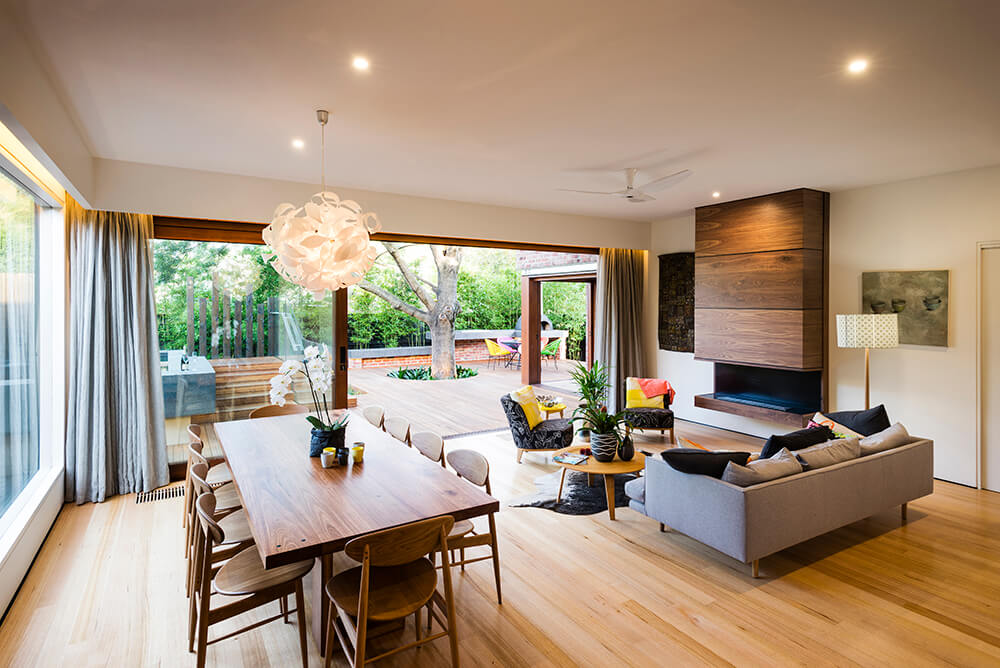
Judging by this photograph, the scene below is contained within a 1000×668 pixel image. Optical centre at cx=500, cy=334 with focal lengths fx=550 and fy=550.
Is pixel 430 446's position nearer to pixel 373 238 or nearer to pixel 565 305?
pixel 373 238

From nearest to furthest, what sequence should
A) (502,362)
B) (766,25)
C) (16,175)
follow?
(766,25)
(16,175)
(502,362)

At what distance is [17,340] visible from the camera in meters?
3.26

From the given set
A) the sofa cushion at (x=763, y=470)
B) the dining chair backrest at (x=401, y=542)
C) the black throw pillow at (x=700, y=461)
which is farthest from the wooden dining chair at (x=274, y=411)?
the sofa cushion at (x=763, y=470)

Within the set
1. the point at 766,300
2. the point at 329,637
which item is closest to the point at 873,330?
the point at 766,300

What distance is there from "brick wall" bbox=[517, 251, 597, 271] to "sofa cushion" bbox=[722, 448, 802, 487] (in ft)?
18.6

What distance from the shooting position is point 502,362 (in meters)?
13.7

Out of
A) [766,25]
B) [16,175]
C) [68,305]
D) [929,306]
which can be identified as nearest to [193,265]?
[68,305]

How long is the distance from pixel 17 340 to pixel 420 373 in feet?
27.9

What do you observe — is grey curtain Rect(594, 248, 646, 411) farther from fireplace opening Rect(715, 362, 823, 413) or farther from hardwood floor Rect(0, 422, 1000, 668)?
hardwood floor Rect(0, 422, 1000, 668)

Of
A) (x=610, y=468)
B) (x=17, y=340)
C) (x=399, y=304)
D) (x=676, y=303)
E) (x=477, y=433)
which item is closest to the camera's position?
(x=17, y=340)

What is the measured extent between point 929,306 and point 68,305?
6.94 meters

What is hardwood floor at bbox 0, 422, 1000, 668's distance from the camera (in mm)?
2404

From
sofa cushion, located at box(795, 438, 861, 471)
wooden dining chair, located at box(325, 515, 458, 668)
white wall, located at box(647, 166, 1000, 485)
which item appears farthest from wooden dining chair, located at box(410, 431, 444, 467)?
white wall, located at box(647, 166, 1000, 485)

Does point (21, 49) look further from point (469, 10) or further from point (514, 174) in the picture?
point (514, 174)
